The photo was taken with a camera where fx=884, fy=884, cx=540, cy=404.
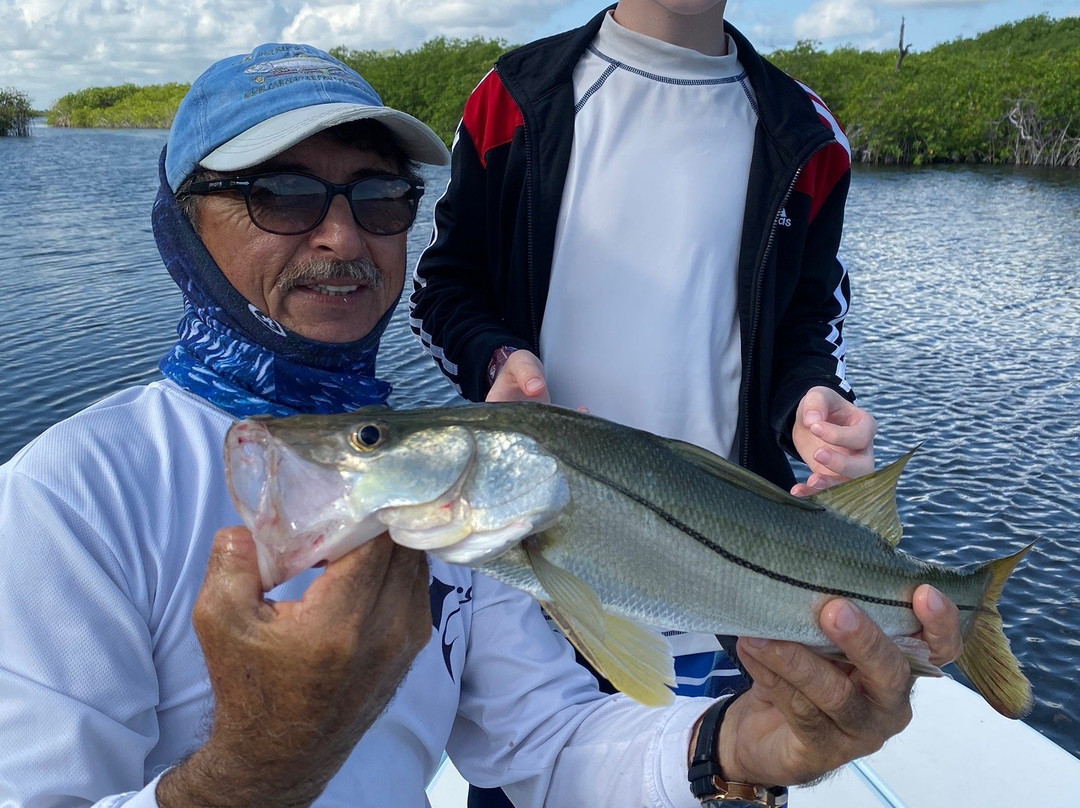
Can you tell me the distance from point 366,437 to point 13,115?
237ft

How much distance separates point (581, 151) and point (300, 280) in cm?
112

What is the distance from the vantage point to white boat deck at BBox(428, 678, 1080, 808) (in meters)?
3.57

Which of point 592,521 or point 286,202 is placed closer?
point 592,521

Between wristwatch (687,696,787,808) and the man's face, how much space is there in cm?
139

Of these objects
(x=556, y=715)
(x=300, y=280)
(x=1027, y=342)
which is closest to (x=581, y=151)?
(x=300, y=280)

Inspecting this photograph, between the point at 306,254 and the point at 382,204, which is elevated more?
the point at 382,204

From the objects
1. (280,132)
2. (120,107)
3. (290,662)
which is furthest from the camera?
(120,107)

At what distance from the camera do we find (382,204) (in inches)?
95.9

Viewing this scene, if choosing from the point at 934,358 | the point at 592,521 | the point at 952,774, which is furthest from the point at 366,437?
the point at 934,358

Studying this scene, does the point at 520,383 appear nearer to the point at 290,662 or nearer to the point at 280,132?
the point at 280,132

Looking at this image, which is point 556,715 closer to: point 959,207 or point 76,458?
point 76,458

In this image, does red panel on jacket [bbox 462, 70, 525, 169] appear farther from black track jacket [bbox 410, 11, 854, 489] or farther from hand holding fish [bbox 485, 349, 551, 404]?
hand holding fish [bbox 485, 349, 551, 404]

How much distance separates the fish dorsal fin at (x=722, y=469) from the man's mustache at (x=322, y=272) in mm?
1015

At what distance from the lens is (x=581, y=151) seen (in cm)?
296
